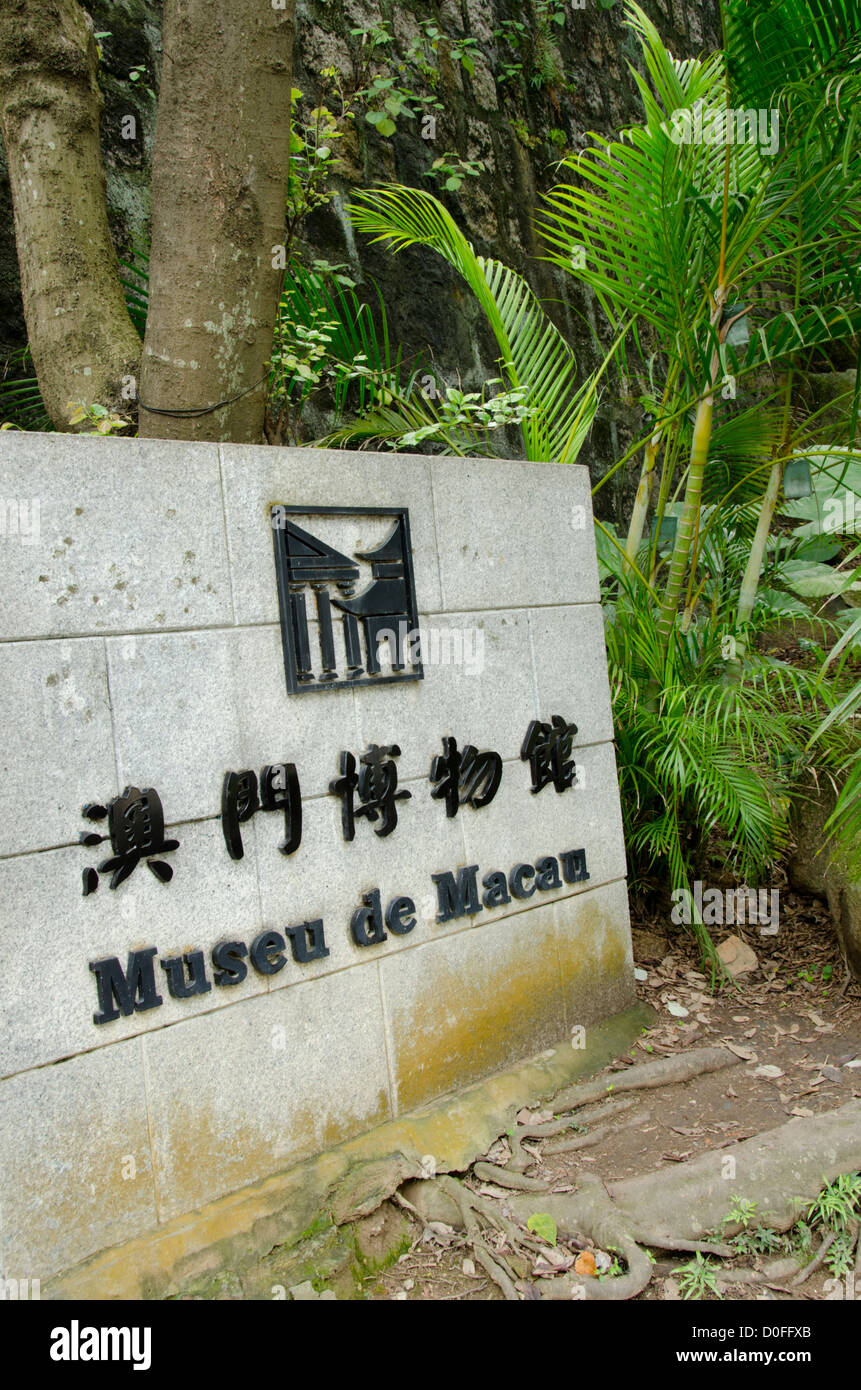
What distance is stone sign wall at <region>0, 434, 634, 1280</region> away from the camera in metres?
2.30

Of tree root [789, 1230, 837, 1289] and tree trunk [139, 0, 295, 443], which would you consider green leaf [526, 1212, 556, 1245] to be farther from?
tree trunk [139, 0, 295, 443]

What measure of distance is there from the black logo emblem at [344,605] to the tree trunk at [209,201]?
1.67 feet

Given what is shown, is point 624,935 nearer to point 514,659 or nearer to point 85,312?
point 514,659

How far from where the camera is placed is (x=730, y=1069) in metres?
3.45

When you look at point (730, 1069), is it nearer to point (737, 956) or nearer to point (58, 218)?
point (737, 956)

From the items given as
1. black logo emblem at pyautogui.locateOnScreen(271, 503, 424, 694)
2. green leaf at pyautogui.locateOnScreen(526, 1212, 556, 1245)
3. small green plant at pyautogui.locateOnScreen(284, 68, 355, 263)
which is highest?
small green plant at pyautogui.locateOnScreen(284, 68, 355, 263)

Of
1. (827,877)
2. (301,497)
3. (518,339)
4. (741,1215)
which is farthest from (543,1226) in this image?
(518,339)

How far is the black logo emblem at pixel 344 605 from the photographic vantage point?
8.94 ft

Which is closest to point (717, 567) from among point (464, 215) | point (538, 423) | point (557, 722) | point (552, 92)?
point (538, 423)

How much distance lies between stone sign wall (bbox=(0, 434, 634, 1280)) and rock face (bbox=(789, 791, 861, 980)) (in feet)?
3.62

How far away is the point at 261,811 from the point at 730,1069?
189cm

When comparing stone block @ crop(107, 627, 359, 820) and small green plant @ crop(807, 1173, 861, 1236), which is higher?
stone block @ crop(107, 627, 359, 820)

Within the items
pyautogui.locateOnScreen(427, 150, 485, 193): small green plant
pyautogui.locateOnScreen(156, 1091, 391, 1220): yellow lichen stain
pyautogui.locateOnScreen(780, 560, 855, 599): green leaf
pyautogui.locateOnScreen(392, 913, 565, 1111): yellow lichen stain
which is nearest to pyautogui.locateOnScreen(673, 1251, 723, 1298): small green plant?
pyautogui.locateOnScreen(392, 913, 565, 1111): yellow lichen stain

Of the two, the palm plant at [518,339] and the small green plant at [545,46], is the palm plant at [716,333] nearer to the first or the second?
the palm plant at [518,339]
